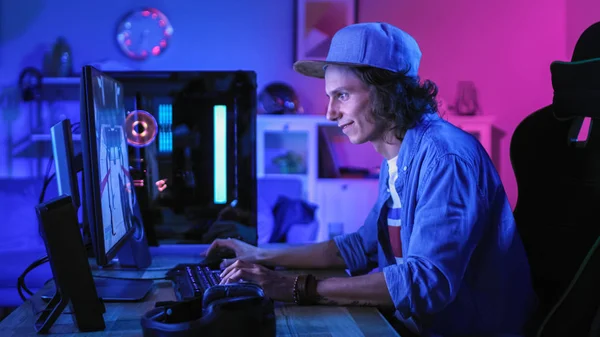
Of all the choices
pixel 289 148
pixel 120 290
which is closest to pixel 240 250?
pixel 120 290

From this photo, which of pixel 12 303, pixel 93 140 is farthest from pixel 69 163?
pixel 12 303

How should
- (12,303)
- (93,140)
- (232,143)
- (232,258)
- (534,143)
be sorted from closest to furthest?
(93,140), (534,143), (232,258), (232,143), (12,303)

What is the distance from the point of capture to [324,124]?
4129 millimetres

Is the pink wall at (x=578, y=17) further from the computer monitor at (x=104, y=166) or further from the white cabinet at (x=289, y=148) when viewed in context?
the computer monitor at (x=104, y=166)

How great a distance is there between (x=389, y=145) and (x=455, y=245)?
1.52ft

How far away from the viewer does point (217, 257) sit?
171 cm

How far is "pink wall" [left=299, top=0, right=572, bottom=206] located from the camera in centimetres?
452

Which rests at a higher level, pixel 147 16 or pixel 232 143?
pixel 147 16

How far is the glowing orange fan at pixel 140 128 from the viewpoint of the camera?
6.36 ft

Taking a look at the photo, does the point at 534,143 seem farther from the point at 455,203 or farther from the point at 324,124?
the point at 324,124

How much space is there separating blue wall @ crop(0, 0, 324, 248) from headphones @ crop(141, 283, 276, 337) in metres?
3.56

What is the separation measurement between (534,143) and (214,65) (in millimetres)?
3223

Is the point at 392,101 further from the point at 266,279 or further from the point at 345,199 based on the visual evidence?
the point at 345,199

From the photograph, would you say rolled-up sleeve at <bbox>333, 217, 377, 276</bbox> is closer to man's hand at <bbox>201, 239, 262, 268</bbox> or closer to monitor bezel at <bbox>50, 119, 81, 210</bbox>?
man's hand at <bbox>201, 239, 262, 268</bbox>
